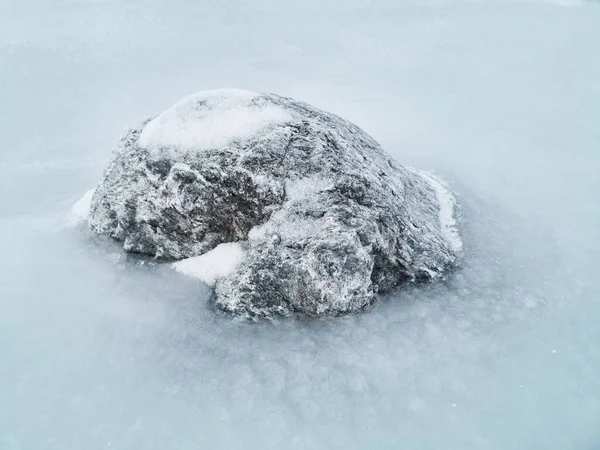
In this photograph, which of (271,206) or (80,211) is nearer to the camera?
(271,206)

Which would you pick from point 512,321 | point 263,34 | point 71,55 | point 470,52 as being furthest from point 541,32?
point 71,55

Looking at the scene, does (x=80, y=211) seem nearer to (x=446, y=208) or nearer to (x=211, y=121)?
(x=211, y=121)

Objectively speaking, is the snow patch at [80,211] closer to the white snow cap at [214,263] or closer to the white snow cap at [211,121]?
the white snow cap at [211,121]

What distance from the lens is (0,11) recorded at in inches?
452

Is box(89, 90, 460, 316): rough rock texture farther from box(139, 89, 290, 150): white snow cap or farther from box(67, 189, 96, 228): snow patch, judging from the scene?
box(67, 189, 96, 228): snow patch

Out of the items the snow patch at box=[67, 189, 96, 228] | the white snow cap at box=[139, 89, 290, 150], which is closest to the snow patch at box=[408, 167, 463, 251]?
the white snow cap at box=[139, 89, 290, 150]

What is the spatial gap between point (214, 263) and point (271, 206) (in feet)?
2.32

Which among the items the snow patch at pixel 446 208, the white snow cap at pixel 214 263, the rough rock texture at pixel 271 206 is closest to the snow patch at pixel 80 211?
the rough rock texture at pixel 271 206

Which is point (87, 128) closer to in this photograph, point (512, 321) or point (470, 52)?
point (512, 321)

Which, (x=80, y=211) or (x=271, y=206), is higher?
(x=271, y=206)

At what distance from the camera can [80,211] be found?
530 centimetres

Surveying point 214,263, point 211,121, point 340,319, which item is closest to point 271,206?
point 214,263

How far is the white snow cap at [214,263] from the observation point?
426cm

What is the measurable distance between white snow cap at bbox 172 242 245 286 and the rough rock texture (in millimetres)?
54
